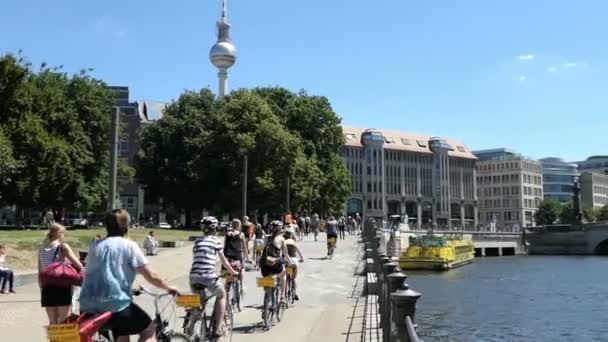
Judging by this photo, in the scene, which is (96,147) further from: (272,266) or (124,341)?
(124,341)

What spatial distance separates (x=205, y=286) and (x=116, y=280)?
383cm

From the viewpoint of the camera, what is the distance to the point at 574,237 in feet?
334

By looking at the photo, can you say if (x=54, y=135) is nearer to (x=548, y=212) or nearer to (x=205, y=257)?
(x=205, y=257)

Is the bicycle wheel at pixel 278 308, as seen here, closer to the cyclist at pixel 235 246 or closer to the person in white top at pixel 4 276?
the cyclist at pixel 235 246

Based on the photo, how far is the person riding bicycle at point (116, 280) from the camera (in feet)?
20.5

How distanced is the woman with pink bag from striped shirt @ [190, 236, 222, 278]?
1692 mm

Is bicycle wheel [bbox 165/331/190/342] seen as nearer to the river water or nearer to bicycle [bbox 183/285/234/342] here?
bicycle [bbox 183/285/234/342]

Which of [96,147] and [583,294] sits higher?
[96,147]

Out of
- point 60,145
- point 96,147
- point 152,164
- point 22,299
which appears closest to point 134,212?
point 152,164

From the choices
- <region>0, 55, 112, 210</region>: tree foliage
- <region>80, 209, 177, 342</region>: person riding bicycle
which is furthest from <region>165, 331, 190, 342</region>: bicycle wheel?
<region>0, 55, 112, 210</region>: tree foliage

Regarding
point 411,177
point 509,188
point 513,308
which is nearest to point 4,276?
point 513,308

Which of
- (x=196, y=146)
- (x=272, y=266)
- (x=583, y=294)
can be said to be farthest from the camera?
(x=196, y=146)

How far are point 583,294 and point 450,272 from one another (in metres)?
19.4

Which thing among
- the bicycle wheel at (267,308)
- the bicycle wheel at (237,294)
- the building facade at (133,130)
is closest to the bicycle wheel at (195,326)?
the bicycle wheel at (267,308)
